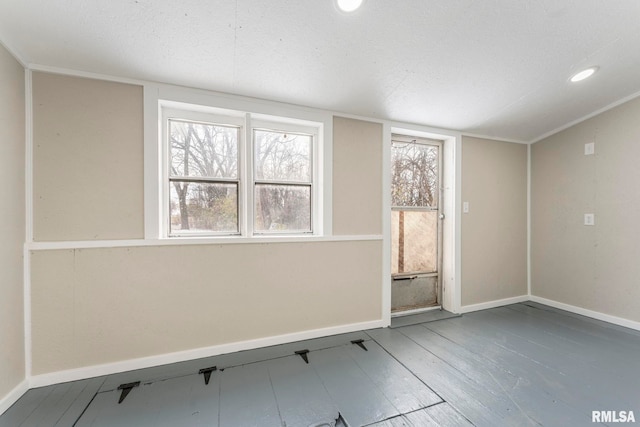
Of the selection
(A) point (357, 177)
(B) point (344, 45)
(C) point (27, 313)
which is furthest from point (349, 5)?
(C) point (27, 313)

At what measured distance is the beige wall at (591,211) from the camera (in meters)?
2.55

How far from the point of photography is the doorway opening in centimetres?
293

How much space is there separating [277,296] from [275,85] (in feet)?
5.86

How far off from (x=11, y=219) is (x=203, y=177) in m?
1.13

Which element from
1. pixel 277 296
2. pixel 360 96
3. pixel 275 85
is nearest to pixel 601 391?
pixel 277 296

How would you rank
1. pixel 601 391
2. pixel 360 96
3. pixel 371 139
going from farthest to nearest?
pixel 371 139 → pixel 360 96 → pixel 601 391

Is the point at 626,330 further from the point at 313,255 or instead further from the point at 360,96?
the point at 360,96

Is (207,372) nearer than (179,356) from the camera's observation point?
Yes

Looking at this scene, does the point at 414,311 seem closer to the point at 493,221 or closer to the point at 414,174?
the point at 493,221

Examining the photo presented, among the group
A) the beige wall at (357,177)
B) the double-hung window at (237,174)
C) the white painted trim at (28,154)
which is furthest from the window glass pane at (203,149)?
the beige wall at (357,177)

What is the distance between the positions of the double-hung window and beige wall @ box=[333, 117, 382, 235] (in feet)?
0.75

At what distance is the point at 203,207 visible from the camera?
2154 mm

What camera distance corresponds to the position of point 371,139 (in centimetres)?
259

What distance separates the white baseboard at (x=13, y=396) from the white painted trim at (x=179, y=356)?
5 centimetres
